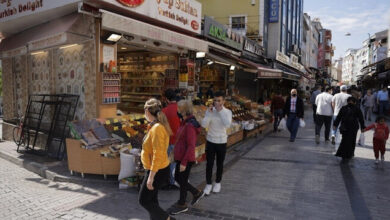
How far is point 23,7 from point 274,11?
19.2m

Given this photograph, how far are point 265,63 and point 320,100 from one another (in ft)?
43.0

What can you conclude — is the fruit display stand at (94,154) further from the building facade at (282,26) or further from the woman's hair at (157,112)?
the building facade at (282,26)

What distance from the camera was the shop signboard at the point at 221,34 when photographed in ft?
40.8

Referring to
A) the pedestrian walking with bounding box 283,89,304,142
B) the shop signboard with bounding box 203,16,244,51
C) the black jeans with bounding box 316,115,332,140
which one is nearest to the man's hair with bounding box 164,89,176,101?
the pedestrian walking with bounding box 283,89,304,142

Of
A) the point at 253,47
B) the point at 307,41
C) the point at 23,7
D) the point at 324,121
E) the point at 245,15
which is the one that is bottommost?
the point at 324,121

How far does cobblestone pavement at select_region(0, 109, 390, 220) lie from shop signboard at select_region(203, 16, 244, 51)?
7.00 m

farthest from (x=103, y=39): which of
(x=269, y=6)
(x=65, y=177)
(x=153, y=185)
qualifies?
(x=269, y=6)

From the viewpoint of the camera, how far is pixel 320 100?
32.1ft

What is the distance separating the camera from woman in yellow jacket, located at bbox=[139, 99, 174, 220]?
3361mm

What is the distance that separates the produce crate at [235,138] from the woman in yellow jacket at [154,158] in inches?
219

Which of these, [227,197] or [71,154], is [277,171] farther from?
[71,154]

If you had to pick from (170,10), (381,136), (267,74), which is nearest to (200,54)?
(170,10)

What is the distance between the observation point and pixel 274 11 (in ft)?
75.1

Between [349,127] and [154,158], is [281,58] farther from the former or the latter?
[154,158]
